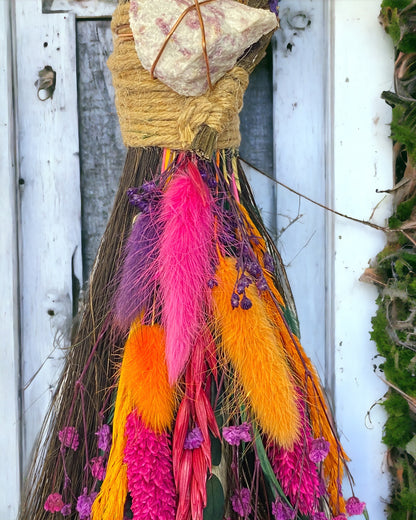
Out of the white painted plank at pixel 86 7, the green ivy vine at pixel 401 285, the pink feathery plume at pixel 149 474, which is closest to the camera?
the pink feathery plume at pixel 149 474

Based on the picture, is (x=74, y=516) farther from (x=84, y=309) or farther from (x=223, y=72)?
(x=223, y=72)

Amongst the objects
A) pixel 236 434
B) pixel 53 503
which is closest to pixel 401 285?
pixel 236 434

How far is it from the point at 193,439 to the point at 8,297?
45 centimetres

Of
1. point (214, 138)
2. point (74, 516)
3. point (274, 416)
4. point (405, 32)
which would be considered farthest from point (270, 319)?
point (405, 32)

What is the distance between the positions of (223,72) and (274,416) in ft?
1.42

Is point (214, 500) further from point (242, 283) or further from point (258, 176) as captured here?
point (258, 176)

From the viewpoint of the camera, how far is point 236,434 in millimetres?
539

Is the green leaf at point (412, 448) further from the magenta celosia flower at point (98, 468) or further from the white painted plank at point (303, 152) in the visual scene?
the magenta celosia flower at point (98, 468)

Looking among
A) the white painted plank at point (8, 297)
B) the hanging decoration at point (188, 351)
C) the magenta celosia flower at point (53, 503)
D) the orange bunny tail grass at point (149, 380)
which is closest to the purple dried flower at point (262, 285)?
the hanging decoration at point (188, 351)

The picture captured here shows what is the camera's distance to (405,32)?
70cm

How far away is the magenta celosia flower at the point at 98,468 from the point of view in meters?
0.58

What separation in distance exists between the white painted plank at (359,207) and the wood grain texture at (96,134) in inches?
14.8

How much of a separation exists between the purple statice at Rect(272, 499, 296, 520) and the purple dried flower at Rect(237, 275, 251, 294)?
249 millimetres

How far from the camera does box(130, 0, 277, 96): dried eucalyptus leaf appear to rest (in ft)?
1.92
